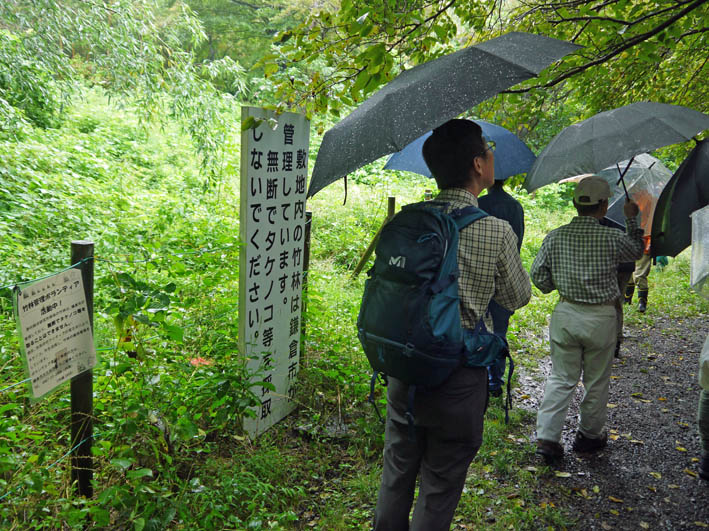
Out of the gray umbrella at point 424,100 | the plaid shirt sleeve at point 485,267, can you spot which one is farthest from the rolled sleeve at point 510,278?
the gray umbrella at point 424,100

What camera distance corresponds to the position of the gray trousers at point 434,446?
2.19 m

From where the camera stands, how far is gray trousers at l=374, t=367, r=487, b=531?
86.1 inches

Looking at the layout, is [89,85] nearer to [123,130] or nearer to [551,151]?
[123,130]

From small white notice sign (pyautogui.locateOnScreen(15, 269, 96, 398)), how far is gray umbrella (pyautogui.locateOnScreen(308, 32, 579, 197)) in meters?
1.15

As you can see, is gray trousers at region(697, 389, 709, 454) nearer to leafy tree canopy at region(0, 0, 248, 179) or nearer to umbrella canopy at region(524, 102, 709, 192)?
umbrella canopy at region(524, 102, 709, 192)

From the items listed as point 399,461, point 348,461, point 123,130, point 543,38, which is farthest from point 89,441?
point 123,130

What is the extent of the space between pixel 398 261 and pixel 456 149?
1.86 ft

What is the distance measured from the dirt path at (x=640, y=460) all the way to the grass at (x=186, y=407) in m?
0.24

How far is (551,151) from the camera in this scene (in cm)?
370

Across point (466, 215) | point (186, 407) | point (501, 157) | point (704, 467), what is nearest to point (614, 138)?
point (501, 157)

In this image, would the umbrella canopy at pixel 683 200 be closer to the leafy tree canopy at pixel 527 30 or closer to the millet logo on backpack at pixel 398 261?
the leafy tree canopy at pixel 527 30

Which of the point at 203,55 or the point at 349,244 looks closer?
the point at 349,244

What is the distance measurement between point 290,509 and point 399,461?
1136mm

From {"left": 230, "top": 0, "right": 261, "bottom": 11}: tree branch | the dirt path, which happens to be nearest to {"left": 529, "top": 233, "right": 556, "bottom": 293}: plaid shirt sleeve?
the dirt path
